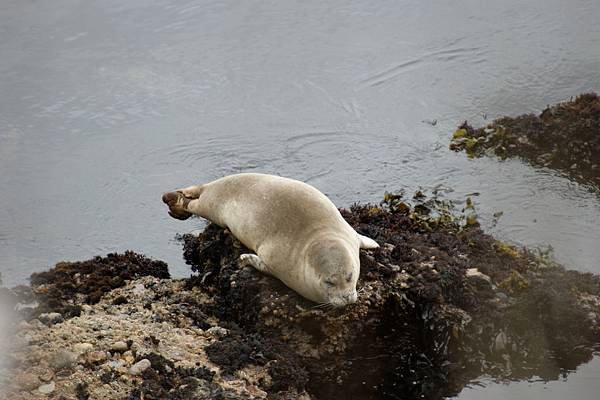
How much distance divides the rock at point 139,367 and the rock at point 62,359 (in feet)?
1.08

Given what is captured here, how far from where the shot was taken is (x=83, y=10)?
11398 millimetres

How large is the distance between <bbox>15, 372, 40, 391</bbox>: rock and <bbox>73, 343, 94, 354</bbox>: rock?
11.9 inches

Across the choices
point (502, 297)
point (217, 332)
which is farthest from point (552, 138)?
point (217, 332)

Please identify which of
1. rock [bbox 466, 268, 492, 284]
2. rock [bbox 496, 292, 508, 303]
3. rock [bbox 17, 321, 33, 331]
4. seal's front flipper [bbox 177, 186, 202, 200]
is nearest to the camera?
rock [bbox 17, 321, 33, 331]

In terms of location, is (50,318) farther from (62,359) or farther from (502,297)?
(502,297)

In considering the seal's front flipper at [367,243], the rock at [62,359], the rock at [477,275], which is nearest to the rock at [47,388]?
the rock at [62,359]

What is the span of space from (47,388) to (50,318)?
3.19ft

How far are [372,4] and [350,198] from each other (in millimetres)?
4225

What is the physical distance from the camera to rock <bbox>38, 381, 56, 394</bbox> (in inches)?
179

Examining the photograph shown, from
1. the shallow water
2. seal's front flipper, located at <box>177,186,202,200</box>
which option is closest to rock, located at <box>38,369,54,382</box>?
the shallow water

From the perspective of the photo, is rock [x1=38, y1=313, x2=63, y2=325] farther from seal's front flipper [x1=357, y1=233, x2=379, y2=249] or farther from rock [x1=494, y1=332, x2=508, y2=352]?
rock [x1=494, y1=332, x2=508, y2=352]

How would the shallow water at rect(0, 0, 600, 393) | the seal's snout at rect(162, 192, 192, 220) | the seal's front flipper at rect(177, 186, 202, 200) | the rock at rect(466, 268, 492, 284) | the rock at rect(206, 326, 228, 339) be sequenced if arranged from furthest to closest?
the shallow water at rect(0, 0, 600, 393) < the seal's snout at rect(162, 192, 192, 220) < the seal's front flipper at rect(177, 186, 202, 200) < the rock at rect(466, 268, 492, 284) < the rock at rect(206, 326, 228, 339)

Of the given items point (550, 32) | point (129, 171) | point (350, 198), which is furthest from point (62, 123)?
point (550, 32)

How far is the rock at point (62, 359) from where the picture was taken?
15.6ft
